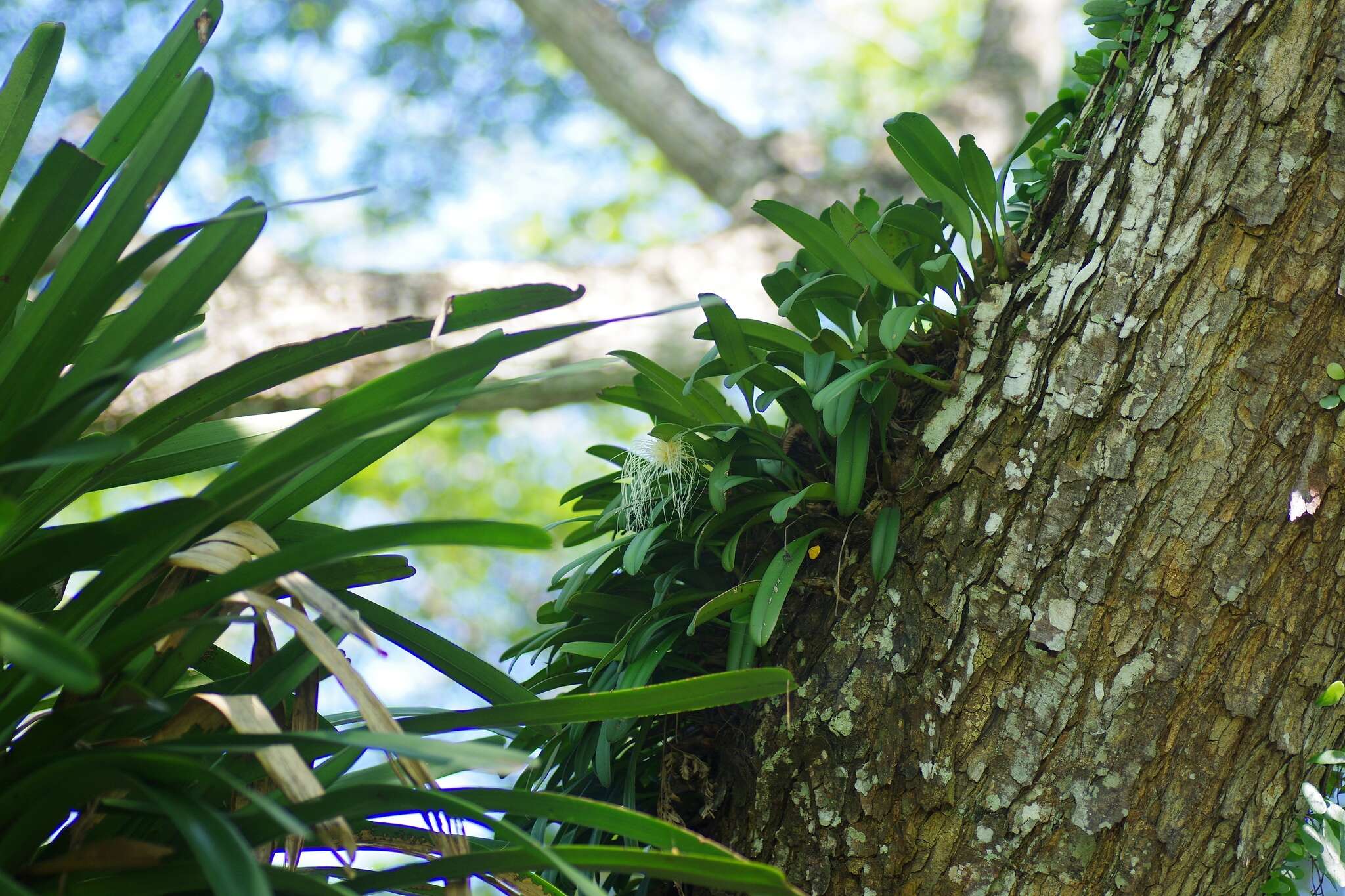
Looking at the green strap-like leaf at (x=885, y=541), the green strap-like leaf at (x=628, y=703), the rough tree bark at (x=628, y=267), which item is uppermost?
the rough tree bark at (x=628, y=267)

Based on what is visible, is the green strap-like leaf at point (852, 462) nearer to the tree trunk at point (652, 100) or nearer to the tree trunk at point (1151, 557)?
the tree trunk at point (1151, 557)

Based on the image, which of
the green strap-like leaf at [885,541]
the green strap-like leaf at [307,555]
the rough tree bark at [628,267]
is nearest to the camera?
the green strap-like leaf at [307,555]

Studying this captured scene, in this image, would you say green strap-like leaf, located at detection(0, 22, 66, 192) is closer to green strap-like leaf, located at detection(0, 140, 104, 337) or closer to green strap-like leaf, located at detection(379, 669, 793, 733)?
green strap-like leaf, located at detection(0, 140, 104, 337)

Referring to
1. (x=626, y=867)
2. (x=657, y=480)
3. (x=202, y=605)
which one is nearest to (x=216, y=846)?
(x=202, y=605)

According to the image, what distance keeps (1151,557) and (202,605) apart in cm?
82

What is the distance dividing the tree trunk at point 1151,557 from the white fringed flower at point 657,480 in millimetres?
289

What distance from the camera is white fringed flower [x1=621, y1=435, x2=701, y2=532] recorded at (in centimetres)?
114

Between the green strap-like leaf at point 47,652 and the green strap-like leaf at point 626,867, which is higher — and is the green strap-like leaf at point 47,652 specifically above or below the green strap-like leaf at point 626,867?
above

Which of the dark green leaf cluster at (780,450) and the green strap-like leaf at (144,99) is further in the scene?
the dark green leaf cluster at (780,450)

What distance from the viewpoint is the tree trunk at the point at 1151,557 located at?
0.91 meters

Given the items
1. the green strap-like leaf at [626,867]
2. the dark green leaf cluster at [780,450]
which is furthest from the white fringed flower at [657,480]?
the green strap-like leaf at [626,867]

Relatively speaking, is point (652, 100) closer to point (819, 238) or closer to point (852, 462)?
point (819, 238)

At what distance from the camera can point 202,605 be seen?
665 millimetres

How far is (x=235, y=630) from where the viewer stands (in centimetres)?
580
